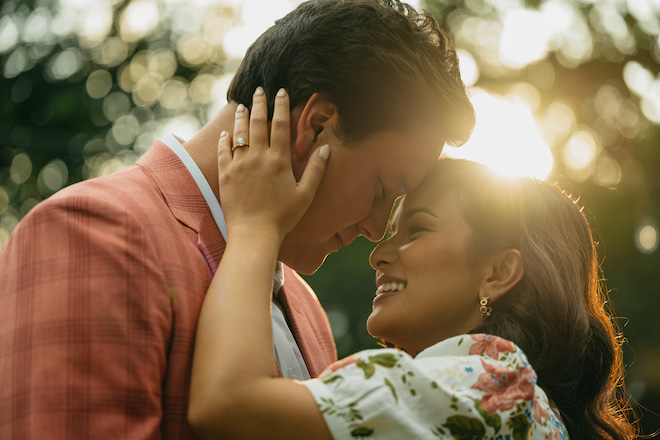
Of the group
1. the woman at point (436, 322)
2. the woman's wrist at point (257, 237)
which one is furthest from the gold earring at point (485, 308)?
the woman's wrist at point (257, 237)

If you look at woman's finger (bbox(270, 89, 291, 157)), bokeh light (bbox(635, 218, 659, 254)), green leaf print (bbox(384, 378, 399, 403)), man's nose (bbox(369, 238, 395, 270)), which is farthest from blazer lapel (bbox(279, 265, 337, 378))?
bokeh light (bbox(635, 218, 659, 254))

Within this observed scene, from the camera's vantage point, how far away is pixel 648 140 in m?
15.0

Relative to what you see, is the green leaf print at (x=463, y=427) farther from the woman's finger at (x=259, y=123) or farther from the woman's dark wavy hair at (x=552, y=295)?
the woman's finger at (x=259, y=123)

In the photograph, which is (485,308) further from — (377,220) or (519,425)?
(519,425)

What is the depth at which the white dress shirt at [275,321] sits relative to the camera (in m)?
2.30

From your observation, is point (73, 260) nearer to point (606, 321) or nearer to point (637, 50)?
point (606, 321)

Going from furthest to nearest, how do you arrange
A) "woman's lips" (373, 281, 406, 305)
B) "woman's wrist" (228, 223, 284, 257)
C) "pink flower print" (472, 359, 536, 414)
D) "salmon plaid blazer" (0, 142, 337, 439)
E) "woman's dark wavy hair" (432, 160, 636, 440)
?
A: 1. "woman's lips" (373, 281, 406, 305)
2. "woman's dark wavy hair" (432, 160, 636, 440)
3. "woman's wrist" (228, 223, 284, 257)
4. "pink flower print" (472, 359, 536, 414)
5. "salmon plaid blazer" (0, 142, 337, 439)

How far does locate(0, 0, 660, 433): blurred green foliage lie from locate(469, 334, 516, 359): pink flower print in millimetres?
11424

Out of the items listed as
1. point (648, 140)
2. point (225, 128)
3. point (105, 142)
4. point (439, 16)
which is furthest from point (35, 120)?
point (225, 128)

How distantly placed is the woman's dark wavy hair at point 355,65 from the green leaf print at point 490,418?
3.54 feet

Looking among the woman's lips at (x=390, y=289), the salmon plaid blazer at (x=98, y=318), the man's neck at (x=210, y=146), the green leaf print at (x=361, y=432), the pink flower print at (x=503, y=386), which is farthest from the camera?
the woman's lips at (x=390, y=289)

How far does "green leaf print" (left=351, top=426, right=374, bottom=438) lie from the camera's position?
185 centimetres

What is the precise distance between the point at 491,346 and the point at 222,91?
58.8 feet

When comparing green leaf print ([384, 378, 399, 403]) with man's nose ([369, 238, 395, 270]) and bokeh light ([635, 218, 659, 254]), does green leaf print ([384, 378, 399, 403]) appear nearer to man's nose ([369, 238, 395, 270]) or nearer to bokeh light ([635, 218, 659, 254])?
man's nose ([369, 238, 395, 270])
